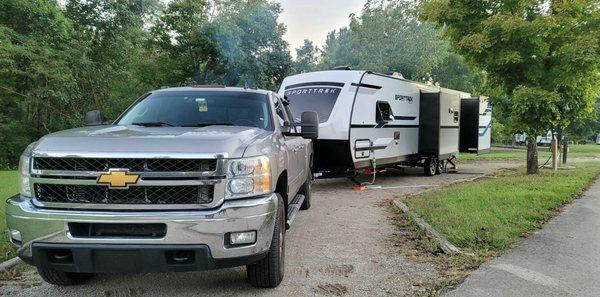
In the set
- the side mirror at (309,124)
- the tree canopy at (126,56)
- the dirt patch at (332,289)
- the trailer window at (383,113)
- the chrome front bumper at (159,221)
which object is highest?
the tree canopy at (126,56)

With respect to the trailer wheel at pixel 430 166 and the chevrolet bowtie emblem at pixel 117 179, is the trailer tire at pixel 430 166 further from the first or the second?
the chevrolet bowtie emblem at pixel 117 179

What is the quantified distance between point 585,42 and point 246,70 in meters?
16.6

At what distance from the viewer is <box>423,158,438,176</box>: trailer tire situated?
51.0 feet

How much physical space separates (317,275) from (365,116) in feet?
23.0

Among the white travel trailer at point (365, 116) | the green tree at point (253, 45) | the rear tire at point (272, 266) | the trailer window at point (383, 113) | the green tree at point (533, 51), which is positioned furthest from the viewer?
the green tree at point (253, 45)

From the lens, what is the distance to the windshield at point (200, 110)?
17.2ft

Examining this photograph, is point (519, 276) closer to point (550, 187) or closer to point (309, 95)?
point (550, 187)

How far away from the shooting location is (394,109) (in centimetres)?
1299

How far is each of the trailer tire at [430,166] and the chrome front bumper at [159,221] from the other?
1249 centimetres

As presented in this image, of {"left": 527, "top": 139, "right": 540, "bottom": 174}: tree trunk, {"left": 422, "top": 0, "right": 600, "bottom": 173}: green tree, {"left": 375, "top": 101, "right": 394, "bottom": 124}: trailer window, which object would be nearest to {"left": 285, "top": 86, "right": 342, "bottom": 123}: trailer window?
{"left": 375, "top": 101, "right": 394, "bottom": 124}: trailer window

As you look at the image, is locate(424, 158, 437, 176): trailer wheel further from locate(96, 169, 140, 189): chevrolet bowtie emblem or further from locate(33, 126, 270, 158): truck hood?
locate(96, 169, 140, 189): chevrolet bowtie emblem

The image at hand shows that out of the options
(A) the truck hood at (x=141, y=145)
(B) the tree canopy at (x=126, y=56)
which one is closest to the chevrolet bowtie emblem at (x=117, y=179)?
(A) the truck hood at (x=141, y=145)

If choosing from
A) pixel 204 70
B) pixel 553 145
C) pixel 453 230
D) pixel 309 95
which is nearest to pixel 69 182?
pixel 453 230

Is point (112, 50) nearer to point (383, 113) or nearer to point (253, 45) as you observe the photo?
point (253, 45)
